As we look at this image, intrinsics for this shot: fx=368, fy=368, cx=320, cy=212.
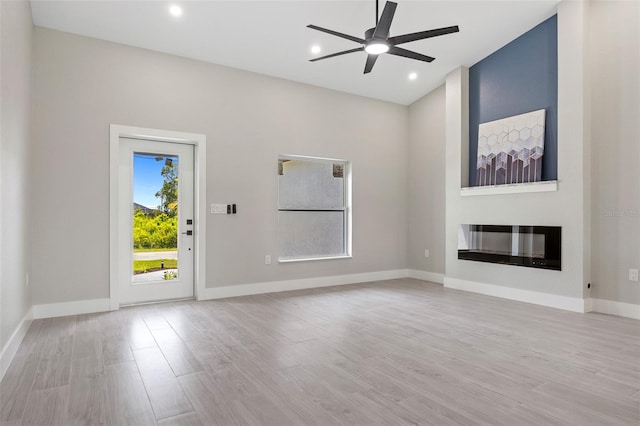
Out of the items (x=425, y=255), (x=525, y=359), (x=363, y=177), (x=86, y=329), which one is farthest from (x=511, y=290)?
(x=86, y=329)

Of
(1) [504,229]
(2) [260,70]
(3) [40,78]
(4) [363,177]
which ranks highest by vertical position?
(2) [260,70]

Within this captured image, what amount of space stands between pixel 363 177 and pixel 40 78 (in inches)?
185

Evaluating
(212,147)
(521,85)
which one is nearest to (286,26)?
(212,147)

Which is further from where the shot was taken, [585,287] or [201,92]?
[201,92]

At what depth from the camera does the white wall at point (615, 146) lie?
4.21 meters

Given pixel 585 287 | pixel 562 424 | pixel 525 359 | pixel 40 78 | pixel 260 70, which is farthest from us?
pixel 260 70

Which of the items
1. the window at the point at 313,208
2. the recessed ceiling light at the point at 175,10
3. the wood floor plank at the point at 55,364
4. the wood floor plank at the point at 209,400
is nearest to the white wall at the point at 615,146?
the window at the point at 313,208

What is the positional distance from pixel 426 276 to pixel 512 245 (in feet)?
5.93

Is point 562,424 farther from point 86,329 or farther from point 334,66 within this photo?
point 334,66

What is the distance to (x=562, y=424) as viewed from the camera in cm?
198

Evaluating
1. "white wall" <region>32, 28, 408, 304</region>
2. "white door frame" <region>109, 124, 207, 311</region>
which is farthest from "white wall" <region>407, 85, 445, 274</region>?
"white door frame" <region>109, 124, 207, 311</region>

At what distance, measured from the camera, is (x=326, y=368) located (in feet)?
8.98

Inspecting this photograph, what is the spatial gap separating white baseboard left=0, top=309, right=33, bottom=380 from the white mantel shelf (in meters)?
5.69

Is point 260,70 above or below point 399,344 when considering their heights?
above
